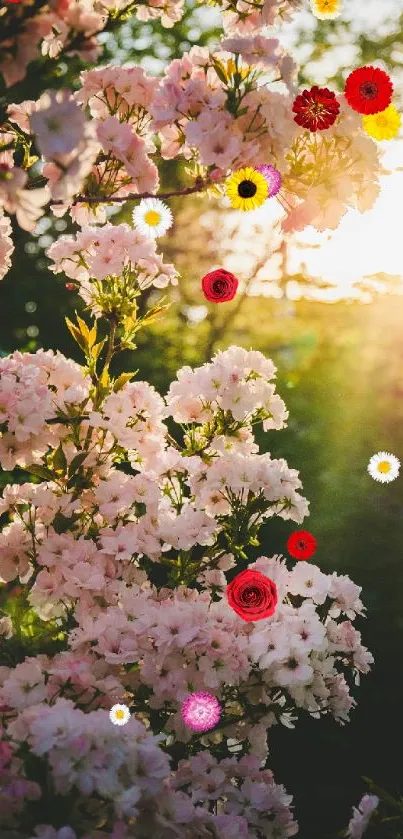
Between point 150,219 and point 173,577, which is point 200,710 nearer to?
point 173,577

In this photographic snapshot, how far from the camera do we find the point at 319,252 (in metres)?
7.14

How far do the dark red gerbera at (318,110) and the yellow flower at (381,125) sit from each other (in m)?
0.11

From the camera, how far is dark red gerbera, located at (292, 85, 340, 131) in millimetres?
1911

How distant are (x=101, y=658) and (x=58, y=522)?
480 mm

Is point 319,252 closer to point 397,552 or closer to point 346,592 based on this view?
point 397,552

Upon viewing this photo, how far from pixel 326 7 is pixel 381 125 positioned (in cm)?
34

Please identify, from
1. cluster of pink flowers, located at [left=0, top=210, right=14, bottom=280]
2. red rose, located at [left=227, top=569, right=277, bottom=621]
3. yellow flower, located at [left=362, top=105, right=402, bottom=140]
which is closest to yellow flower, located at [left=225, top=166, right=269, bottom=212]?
yellow flower, located at [left=362, top=105, right=402, bottom=140]

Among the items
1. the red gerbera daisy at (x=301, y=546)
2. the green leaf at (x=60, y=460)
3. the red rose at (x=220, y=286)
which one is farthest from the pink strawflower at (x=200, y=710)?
the red rose at (x=220, y=286)

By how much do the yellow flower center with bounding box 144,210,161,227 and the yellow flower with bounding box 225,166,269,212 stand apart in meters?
0.54

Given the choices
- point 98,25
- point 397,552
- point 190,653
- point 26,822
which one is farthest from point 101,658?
point 397,552

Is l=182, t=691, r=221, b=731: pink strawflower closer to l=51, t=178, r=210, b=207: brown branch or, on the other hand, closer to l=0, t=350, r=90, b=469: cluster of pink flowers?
l=0, t=350, r=90, b=469: cluster of pink flowers

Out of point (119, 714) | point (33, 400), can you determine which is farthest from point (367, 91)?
point (119, 714)

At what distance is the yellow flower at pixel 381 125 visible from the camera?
6.66ft

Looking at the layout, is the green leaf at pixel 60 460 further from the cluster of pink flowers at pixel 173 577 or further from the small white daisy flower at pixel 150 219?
the small white daisy flower at pixel 150 219
